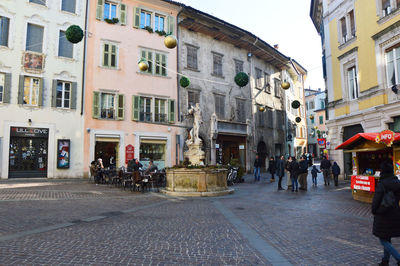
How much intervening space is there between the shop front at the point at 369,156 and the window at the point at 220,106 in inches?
536

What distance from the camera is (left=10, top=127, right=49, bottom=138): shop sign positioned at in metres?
17.0

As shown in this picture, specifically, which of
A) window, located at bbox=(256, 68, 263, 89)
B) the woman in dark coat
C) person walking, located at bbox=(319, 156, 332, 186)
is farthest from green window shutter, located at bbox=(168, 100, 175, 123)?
the woman in dark coat

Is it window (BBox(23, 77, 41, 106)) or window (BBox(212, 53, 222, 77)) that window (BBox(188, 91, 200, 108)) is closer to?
window (BBox(212, 53, 222, 77))

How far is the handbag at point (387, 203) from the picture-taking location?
3805 mm

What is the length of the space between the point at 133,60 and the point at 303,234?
18.5 m

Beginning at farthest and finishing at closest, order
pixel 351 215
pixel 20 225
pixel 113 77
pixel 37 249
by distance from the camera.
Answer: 1. pixel 113 77
2. pixel 351 215
3. pixel 20 225
4. pixel 37 249

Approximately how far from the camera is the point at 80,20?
1961cm

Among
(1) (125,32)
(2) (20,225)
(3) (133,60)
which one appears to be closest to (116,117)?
(3) (133,60)

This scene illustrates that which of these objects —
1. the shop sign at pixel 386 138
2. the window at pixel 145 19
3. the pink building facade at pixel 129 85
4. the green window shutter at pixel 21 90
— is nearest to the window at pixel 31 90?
the green window shutter at pixel 21 90

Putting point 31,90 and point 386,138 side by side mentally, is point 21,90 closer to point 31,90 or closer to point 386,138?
point 31,90

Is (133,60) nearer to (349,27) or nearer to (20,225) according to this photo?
(349,27)

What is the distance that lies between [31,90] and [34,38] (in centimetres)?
332

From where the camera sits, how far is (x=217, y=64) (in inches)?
1008

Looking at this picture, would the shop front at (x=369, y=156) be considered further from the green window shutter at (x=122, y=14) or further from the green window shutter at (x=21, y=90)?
the green window shutter at (x=21, y=90)
